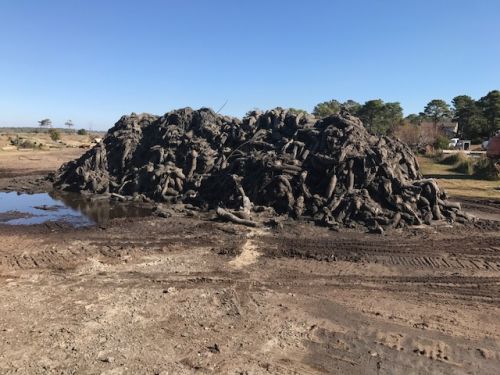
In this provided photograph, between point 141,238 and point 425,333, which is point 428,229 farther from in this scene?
point 141,238

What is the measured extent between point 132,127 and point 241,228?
46.4 feet

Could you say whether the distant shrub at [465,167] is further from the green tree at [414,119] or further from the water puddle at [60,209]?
the green tree at [414,119]

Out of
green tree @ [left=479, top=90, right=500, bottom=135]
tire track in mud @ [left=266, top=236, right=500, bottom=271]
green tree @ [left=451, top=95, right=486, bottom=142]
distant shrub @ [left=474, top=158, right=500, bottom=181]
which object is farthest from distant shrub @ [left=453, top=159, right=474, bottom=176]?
green tree @ [left=451, top=95, right=486, bottom=142]

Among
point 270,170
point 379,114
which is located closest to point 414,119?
point 379,114

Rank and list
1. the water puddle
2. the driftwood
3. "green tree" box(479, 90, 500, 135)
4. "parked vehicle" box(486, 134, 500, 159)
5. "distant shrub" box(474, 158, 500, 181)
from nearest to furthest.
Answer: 1. the driftwood
2. the water puddle
3. "distant shrub" box(474, 158, 500, 181)
4. "parked vehicle" box(486, 134, 500, 159)
5. "green tree" box(479, 90, 500, 135)

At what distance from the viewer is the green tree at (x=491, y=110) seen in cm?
5453

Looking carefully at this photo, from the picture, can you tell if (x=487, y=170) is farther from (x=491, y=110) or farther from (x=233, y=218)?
(x=491, y=110)

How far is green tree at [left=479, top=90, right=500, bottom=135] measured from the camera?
5453 centimetres

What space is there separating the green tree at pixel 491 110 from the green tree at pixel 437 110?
1172cm

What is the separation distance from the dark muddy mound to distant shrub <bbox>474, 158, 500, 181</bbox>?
10.2 metres

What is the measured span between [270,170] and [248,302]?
9.14m

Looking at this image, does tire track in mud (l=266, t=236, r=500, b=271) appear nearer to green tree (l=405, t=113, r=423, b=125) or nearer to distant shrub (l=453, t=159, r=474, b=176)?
distant shrub (l=453, t=159, r=474, b=176)

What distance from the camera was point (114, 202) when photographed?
19.2 meters

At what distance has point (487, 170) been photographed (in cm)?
2609
